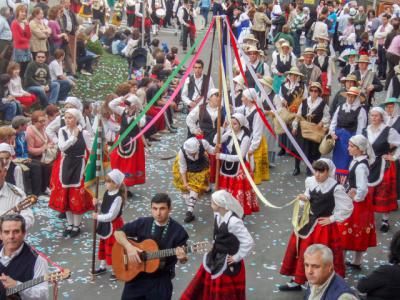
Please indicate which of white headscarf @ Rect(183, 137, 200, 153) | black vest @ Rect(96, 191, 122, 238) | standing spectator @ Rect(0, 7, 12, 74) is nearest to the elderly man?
black vest @ Rect(96, 191, 122, 238)

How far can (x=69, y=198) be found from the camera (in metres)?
8.81

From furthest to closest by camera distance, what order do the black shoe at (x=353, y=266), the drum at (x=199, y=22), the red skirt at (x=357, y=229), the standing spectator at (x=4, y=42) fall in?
the drum at (x=199, y=22)
the standing spectator at (x=4, y=42)
the black shoe at (x=353, y=266)
the red skirt at (x=357, y=229)

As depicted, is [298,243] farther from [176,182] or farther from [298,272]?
[176,182]

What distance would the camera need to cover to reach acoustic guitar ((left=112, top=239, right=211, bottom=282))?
601cm

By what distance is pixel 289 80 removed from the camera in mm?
11852

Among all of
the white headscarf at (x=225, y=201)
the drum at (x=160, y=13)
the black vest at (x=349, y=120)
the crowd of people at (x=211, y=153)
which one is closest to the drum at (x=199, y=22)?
the drum at (x=160, y=13)

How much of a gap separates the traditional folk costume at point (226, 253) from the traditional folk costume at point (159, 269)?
0.48m

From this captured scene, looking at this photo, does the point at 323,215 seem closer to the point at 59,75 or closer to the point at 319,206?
the point at 319,206

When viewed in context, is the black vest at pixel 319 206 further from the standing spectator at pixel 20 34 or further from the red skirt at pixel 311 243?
the standing spectator at pixel 20 34

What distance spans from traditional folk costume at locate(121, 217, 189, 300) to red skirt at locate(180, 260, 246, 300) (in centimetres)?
55

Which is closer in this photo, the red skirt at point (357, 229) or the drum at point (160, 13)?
the red skirt at point (357, 229)

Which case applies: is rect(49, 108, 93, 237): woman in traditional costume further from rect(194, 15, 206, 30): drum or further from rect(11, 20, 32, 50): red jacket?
rect(194, 15, 206, 30): drum

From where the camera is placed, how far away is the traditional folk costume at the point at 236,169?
360 inches

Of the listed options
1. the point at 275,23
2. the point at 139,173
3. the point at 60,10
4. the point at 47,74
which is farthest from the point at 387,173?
→ the point at 275,23
